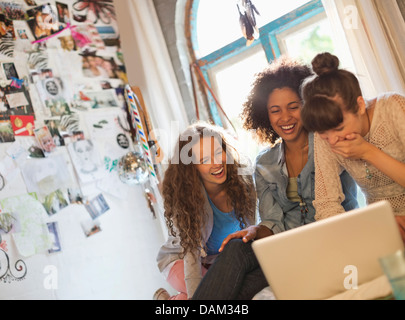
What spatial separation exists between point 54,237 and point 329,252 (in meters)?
1.82

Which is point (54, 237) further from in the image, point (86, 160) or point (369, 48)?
point (369, 48)

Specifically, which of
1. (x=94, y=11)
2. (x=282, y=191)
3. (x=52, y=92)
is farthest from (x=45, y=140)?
(x=282, y=191)

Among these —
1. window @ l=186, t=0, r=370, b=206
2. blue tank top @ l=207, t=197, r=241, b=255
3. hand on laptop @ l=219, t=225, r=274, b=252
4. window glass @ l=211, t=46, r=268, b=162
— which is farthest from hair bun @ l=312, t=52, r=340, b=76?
window glass @ l=211, t=46, r=268, b=162

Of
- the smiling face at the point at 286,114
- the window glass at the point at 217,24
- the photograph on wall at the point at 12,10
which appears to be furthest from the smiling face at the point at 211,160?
the photograph on wall at the point at 12,10

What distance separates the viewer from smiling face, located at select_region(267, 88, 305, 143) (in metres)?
1.83

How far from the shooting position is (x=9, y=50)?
2.53 m

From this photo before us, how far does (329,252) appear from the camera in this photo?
1.03 m

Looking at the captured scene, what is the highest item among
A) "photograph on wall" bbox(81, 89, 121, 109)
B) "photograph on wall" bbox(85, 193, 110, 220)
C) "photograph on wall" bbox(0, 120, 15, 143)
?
"photograph on wall" bbox(81, 89, 121, 109)

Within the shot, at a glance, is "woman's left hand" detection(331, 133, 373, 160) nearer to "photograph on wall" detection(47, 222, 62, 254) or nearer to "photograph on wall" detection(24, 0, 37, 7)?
"photograph on wall" detection(47, 222, 62, 254)

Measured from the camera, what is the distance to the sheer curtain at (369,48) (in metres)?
1.99

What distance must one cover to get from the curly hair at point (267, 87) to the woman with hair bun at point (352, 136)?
1.17ft

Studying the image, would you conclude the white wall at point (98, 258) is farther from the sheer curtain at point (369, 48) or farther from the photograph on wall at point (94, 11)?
the sheer curtain at point (369, 48)

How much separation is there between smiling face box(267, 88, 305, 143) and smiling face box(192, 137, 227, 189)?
0.26 m
